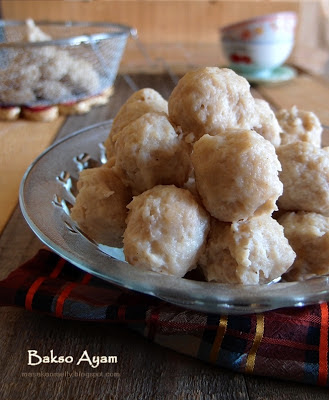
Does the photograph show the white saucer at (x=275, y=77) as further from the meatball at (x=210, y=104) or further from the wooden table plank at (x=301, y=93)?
the meatball at (x=210, y=104)

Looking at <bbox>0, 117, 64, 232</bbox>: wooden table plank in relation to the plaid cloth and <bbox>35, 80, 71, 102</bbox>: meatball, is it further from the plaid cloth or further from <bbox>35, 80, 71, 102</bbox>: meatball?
the plaid cloth

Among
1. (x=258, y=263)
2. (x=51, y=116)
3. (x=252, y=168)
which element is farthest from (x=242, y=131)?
(x=51, y=116)

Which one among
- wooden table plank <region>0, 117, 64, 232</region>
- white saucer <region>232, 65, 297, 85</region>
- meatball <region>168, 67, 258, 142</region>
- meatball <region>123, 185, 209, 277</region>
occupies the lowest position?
white saucer <region>232, 65, 297, 85</region>

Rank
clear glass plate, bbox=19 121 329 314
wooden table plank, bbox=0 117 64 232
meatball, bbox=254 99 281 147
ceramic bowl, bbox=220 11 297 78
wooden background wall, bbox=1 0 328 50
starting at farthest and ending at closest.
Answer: wooden background wall, bbox=1 0 328 50, ceramic bowl, bbox=220 11 297 78, wooden table plank, bbox=0 117 64 232, meatball, bbox=254 99 281 147, clear glass plate, bbox=19 121 329 314

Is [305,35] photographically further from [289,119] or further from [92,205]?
[92,205]

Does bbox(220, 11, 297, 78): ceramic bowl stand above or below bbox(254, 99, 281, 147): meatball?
below

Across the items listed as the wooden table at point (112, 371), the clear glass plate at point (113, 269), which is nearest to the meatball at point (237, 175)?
the clear glass plate at point (113, 269)

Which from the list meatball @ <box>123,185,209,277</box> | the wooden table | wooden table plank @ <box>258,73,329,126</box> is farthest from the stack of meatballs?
wooden table plank @ <box>258,73,329,126</box>
